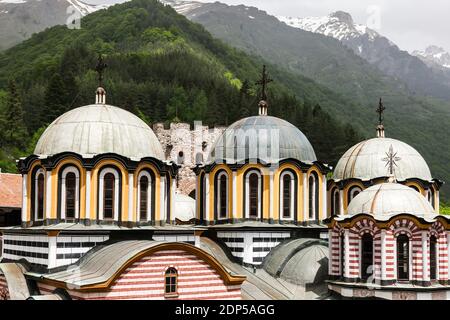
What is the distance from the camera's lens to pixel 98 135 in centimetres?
2705

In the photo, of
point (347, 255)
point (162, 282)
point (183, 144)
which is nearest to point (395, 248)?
point (347, 255)

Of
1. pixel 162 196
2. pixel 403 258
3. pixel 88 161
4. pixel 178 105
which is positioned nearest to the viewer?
pixel 403 258

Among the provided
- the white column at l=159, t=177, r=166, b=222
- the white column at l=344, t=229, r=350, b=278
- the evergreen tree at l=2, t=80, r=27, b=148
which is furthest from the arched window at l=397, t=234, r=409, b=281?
the evergreen tree at l=2, t=80, r=27, b=148

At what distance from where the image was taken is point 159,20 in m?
164

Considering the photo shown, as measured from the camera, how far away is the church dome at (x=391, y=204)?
2598 centimetres

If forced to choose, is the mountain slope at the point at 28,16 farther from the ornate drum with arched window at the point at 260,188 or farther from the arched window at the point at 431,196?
the arched window at the point at 431,196

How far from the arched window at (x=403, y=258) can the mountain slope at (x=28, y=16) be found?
18959mm

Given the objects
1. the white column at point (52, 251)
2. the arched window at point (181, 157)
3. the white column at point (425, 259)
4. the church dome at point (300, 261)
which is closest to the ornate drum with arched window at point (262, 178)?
the church dome at point (300, 261)

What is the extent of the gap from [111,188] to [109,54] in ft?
371

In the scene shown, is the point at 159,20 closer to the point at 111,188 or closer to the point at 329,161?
the point at 329,161

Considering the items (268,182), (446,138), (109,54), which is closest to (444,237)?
(268,182)

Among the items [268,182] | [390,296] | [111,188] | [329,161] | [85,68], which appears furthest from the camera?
[85,68]

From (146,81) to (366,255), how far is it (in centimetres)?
9451

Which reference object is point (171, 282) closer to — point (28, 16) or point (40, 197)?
point (40, 197)
